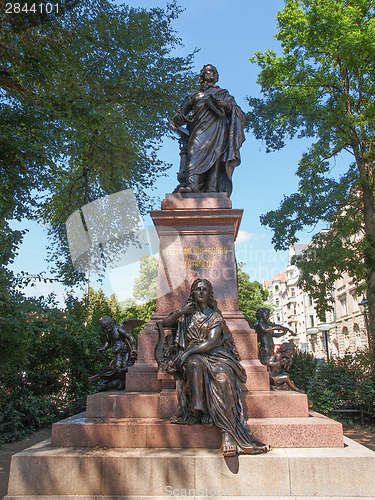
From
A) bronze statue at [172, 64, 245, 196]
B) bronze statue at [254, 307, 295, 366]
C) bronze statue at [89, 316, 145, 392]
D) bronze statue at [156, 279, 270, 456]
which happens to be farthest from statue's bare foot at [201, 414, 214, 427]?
bronze statue at [172, 64, 245, 196]

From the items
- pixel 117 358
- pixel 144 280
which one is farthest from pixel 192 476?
pixel 144 280

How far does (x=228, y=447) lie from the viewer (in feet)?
13.5

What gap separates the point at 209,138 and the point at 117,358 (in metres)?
3.99

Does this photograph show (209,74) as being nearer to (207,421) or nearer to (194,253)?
(194,253)

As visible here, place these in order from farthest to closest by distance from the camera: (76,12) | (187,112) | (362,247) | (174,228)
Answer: (362,247) < (76,12) < (187,112) < (174,228)

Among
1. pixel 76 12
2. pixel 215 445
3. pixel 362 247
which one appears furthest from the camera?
pixel 362 247

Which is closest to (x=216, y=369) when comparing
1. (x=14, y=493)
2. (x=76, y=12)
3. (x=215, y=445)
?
(x=215, y=445)

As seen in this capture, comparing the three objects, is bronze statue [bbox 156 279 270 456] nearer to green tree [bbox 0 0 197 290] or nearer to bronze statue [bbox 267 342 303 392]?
bronze statue [bbox 267 342 303 392]

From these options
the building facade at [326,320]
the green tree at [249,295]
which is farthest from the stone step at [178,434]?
the green tree at [249,295]

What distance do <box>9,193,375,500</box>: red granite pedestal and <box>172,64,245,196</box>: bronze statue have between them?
289cm

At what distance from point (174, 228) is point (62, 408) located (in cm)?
684

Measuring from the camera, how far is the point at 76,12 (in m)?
14.0

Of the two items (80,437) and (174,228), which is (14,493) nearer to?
(80,437)

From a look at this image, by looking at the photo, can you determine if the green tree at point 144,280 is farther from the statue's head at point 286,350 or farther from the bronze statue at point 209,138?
the statue's head at point 286,350
